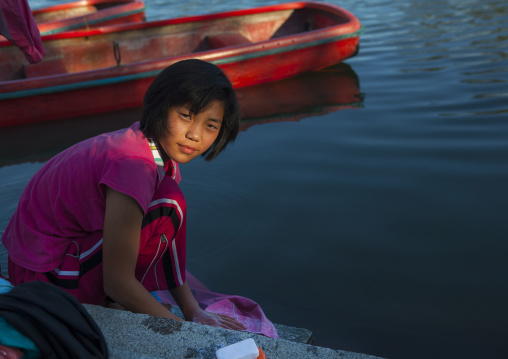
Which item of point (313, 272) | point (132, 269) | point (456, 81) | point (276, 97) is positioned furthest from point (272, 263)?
point (456, 81)

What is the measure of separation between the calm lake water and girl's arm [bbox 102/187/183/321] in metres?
0.90

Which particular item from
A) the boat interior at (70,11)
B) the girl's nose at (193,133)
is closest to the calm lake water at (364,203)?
the girl's nose at (193,133)

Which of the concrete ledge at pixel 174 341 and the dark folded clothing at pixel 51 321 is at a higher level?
→ the dark folded clothing at pixel 51 321

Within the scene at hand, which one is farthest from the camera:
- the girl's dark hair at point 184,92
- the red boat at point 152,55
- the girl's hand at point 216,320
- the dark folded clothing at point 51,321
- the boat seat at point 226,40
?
the boat seat at point 226,40

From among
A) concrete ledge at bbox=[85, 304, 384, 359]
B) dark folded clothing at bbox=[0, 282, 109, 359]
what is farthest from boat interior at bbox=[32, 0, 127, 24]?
dark folded clothing at bbox=[0, 282, 109, 359]

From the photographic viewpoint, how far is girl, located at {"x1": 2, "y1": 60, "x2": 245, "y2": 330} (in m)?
1.66

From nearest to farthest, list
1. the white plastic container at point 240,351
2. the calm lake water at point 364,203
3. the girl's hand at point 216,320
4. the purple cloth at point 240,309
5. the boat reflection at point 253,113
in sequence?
the white plastic container at point 240,351, the girl's hand at point 216,320, the purple cloth at point 240,309, the calm lake water at point 364,203, the boat reflection at point 253,113

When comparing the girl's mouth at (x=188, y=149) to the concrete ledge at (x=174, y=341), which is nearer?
the concrete ledge at (x=174, y=341)

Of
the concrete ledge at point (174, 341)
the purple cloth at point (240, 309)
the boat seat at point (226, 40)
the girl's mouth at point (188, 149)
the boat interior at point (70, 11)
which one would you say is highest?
the boat interior at point (70, 11)

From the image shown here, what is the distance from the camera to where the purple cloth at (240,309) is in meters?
2.07

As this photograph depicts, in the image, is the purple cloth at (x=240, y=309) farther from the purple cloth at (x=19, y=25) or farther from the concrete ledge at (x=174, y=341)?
the purple cloth at (x=19, y=25)

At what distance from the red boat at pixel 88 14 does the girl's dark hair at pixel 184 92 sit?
18.7 ft

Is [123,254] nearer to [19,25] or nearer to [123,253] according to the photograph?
[123,253]

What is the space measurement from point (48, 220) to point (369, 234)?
1776 mm
